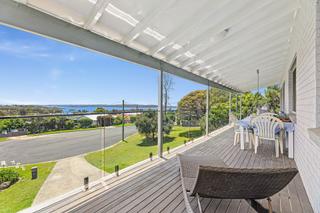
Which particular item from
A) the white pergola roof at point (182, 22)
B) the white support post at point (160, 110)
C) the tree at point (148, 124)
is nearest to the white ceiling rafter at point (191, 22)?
the white pergola roof at point (182, 22)

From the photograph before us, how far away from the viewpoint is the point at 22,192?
7.81 ft

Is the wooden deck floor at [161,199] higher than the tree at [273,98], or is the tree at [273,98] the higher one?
the tree at [273,98]

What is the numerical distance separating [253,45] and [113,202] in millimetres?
4630

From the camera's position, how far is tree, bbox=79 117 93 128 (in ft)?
10.2

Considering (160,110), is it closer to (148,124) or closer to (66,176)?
(148,124)

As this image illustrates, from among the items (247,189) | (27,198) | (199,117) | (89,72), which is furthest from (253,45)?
(89,72)

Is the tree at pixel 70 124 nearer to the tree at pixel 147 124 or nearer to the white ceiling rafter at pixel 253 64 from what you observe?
the tree at pixel 147 124

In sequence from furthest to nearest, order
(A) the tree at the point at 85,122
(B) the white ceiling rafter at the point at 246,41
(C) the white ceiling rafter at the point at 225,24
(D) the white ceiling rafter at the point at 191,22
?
(B) the white ceiling rafter at the point at 246,41, (A) the tree at the point at 85,122, (C) the white ceiling rafter at the point at 225,24, (D) the white ceiling rafter at the point at 191,22

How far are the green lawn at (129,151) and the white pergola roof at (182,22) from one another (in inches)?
77.3

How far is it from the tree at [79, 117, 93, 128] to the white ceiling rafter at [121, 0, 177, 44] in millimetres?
1460

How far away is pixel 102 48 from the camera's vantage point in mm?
2896

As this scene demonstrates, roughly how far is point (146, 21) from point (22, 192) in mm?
2781

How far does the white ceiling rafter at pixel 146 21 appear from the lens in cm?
233

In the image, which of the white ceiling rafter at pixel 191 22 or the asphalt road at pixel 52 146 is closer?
the asphalt road at pixel 52 146
